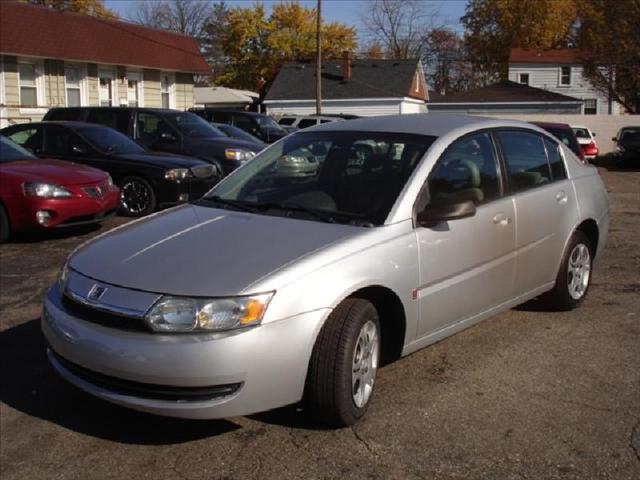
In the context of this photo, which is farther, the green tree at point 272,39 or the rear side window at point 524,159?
the green tree at point 272,39

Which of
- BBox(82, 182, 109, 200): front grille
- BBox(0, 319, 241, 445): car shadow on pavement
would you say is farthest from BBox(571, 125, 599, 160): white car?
BBox(0, 319, 241, 445): car shadow on pavement

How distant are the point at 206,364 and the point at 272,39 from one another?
57.4 meters

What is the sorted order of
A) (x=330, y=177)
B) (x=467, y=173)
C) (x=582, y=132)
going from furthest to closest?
(x=582, y=132) < (x=467, y=173) < (x=330, y=177)

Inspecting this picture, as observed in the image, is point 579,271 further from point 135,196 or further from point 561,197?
point 135,196

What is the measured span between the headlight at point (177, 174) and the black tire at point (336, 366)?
7.33 m

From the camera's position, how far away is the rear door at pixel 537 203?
17.0 ft

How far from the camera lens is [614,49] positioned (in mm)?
37438

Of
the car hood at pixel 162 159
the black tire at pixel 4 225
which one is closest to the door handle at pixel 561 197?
the black tire at pixel 4 225

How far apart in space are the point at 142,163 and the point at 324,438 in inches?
310

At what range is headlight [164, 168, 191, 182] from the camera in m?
10.7

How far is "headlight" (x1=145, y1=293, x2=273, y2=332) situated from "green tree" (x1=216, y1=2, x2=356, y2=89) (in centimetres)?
5644

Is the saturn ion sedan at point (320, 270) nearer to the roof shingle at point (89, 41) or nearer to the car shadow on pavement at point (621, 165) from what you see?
the roof shingle at point (89, 41)

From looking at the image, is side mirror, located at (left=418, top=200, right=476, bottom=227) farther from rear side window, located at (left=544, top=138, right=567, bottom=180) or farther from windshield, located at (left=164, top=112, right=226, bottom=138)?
windshield, located at (left=164, top=112, right=226, bottom=138)

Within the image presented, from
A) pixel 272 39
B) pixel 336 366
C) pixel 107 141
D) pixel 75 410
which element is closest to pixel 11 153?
pixel 107 141
